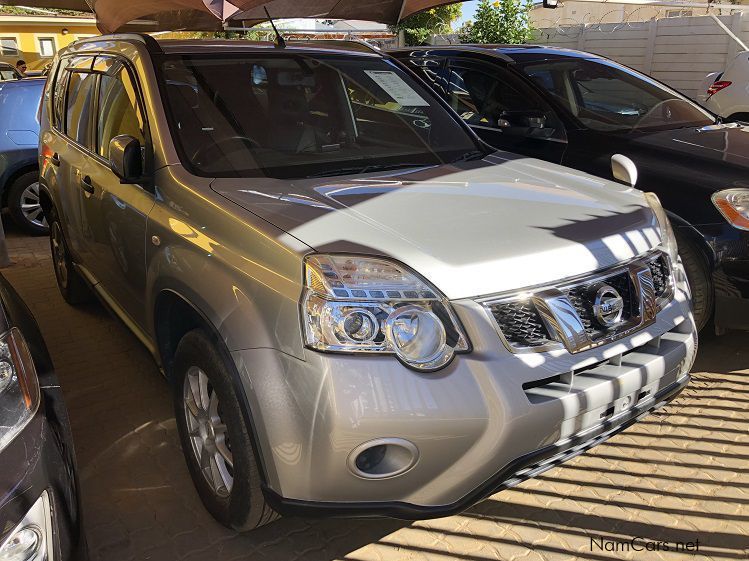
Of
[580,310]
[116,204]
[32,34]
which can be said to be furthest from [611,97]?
[32,34]

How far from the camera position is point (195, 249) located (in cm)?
248

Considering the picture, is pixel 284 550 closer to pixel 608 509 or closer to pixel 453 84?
pixel 608 509

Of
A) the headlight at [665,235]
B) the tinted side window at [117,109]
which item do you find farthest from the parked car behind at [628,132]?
the tinted side window at [117,109]

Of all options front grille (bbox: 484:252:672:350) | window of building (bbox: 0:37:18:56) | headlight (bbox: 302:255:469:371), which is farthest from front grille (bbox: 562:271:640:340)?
window of building (bbox: 0:37:18:56)

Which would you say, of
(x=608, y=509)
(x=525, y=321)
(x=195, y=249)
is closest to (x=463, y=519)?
(x=608, y=509)

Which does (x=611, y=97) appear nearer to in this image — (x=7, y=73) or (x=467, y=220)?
(x=467, y=220)

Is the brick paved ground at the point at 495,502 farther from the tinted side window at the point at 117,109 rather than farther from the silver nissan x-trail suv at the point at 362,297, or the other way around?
the tinted side window at the point at 117,109

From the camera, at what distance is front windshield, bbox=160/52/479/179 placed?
2959 millimetres

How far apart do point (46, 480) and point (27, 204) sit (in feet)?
19.8

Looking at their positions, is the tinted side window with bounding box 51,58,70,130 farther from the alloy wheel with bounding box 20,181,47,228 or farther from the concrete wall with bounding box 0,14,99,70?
the concrete wall with bounding box 0,14,99,70

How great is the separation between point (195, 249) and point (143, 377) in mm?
1662

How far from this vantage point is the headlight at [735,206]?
11.7ft

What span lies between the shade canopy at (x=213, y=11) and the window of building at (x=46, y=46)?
26451mm

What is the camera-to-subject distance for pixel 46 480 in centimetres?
171
